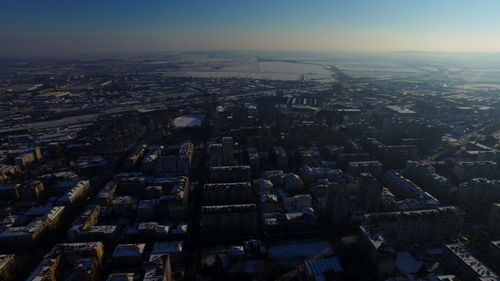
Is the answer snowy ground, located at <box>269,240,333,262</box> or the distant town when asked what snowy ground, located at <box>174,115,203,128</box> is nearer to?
the distant town

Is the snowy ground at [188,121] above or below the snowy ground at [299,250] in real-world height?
above

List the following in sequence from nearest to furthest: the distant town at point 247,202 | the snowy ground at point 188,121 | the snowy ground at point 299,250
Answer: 1. the distant town at point 247,202
2. the snowy ground at point 299,250
3. the snowy ground at point 188,121

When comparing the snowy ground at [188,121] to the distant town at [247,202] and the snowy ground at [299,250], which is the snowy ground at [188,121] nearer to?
the distant town at [247,202]

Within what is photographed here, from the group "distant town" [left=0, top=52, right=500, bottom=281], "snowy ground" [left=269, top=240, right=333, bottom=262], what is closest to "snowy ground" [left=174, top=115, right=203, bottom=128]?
"distant town" [left=0, top=52, right=500, bottom=281]

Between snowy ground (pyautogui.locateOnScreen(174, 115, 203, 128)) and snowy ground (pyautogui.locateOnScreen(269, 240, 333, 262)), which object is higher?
snowy ground (pyautogui.locateOnScreen(174, 115, 203, 128))

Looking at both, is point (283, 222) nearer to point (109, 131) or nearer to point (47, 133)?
point (109, 131)

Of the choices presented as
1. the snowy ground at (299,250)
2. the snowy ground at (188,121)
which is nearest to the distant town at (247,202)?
the snowy ground at (299,250)

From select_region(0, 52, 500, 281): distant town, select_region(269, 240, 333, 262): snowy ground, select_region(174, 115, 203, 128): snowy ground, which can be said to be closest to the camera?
select_region(0, 52, 500, 281): distant town

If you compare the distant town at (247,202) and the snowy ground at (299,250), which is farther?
the snowy ground at (299,250)

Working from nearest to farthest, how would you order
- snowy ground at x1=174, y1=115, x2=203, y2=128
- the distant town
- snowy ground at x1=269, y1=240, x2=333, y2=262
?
1. the distant town
2. snowy ground at x1=269, y1=240, x2=333, y2=262
3. snowy ground at x1=174, y1=115, x2=203, y2=128

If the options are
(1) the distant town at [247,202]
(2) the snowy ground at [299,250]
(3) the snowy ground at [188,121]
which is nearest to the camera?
(1) the distant town at [247,202]

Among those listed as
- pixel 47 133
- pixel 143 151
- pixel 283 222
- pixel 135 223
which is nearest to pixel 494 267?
pixel 283 222
